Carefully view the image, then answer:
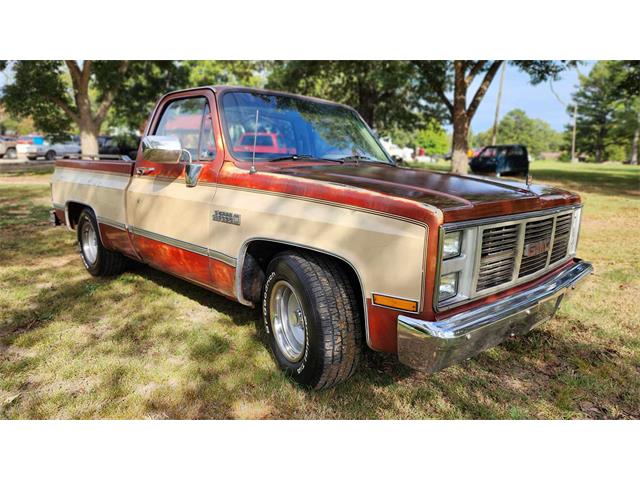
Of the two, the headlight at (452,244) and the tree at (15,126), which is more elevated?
the tree at (15,126)

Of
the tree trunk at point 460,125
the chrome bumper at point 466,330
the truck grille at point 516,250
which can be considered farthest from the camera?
the tree trunk at point 460,125

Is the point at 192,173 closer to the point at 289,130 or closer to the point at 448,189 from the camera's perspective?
the point at 289,130

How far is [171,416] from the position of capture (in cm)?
272

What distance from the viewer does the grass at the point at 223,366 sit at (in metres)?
2.82

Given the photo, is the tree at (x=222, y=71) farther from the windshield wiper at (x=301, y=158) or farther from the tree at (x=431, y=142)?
the tree at (x=431, y=142)

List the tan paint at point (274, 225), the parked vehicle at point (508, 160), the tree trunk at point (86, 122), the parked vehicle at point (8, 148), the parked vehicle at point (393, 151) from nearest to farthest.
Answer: the tan paint at point (274, 225) → the parked vehicle at point (393, 151) → the tree trunk at point (86, 122) → the parked vehicle at point (508, 160) → the parked vehicle at point (8, 148)

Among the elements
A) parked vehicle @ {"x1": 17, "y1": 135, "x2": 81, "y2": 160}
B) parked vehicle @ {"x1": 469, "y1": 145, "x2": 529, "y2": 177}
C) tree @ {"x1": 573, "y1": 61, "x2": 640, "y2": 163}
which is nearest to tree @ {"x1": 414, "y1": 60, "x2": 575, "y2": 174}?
parked vehicle @ {"x1": 469, "y1": 145, "x2": 529, "y2": 177}

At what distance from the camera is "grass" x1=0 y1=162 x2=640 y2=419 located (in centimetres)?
282

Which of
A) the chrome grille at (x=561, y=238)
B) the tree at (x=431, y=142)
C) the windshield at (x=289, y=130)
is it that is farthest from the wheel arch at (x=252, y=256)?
the tree at (x=431, y=142)

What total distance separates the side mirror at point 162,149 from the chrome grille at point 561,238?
2.79 m

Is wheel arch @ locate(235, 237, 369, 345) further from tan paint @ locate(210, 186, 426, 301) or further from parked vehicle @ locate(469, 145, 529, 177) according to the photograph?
parked vehicle @ locate(469, 145, 529, 177)

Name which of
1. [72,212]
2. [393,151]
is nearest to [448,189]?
[72,212]

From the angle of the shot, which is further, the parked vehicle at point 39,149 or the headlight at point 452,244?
the parked vehicle at point 39,149

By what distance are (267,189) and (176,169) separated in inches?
45.8
